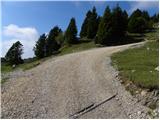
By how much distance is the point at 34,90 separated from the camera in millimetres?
22438

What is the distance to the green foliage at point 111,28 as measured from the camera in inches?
2579

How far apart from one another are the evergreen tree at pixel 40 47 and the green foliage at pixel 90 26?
51.5 feet

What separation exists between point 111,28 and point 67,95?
154 feet

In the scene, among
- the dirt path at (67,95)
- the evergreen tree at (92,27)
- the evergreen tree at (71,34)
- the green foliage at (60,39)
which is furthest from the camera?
the green foliage at (60,39)

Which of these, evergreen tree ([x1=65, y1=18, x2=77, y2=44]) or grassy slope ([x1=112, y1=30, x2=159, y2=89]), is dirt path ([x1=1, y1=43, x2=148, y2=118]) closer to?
grassy slope ([x1=112, y1=30, x2=159, y2=89])

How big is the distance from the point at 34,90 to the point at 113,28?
46.5m

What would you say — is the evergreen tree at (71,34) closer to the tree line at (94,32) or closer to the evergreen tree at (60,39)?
the tree line at (94,32)

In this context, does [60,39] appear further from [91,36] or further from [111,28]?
[111,28]

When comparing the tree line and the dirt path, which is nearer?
the dirt path

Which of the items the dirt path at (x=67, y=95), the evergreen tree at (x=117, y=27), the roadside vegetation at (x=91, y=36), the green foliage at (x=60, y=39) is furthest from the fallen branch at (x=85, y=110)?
the green foliage at (x=60, y=39)

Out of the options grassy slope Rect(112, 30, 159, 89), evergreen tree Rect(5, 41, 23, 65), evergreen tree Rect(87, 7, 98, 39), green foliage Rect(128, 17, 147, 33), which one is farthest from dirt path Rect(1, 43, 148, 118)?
green foliage Rect(128, 17, 147, 33)

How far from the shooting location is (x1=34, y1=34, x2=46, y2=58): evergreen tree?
61.8 meters

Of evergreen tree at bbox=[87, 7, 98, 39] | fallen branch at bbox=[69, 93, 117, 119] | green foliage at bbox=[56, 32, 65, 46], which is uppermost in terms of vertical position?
evergreen tree at bbox=[87, 7, 98, 39]

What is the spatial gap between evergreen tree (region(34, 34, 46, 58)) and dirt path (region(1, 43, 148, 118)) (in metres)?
32.7
